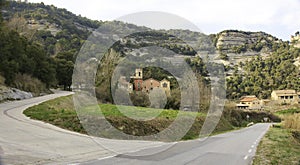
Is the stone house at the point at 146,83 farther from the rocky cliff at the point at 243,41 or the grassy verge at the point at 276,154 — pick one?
the rocky cliff at the point at 243,41

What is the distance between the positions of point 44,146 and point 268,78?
381 ft

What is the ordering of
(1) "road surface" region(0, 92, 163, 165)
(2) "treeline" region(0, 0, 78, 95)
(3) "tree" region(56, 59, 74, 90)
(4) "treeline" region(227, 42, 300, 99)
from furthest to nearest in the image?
(4) "treeline" region(227, 42, 300, 99), (3) "tree" region(56, 59, 74, 90), (2) "treeline" region(0, 0, 78, 95), (1) "road surface" region(0, 92, 163, 165)

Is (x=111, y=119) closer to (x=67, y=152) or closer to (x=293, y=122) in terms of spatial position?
(x=67, y=152)

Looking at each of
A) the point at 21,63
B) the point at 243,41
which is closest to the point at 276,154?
the point at 21,63

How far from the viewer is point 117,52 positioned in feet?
65.6

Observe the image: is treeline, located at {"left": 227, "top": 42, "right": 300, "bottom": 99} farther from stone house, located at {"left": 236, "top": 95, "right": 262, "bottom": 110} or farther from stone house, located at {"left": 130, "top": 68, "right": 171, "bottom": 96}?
stone house, located at {"left": 130, "top": 68, "right": 171, "bottom": 96}

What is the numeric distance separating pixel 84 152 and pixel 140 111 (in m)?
8.23

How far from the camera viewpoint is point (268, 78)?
116125 mm

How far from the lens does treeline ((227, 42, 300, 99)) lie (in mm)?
109875

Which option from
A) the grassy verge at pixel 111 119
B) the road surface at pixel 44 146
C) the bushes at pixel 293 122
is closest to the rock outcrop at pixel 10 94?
the grassy verge at pixel 111 119

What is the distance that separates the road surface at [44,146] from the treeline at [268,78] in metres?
90.5

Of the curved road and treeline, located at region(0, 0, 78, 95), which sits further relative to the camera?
treeline, located at region(0, 0, 78, 95)

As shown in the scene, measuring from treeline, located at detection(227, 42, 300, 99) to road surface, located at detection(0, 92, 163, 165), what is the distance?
9045 centimetres

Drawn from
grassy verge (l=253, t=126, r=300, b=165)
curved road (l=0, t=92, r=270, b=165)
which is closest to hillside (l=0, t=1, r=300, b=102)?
curved road (l=0, t=92, r=270, b=165)
